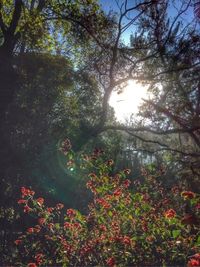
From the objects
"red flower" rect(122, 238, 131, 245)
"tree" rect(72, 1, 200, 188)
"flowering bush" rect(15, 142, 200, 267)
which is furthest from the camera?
"tree" rect(72, 1, 200, 188)

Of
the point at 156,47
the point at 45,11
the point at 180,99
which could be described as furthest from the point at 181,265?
the point at 45,11

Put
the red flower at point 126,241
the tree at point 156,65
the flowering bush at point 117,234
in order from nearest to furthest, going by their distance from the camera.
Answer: the red flower at point 126,241, the flowering bush at point 117,234, the tree at point 156,65

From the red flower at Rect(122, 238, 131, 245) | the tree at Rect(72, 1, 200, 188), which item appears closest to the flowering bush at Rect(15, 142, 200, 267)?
the red flower at Rect(122, 238, 131, 245)

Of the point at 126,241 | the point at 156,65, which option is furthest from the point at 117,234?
the point at 156,65

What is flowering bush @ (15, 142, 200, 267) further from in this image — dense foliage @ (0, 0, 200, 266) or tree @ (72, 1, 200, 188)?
tree @ (72, 1, 200, 188)

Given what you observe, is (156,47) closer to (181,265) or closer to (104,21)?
(104,21)

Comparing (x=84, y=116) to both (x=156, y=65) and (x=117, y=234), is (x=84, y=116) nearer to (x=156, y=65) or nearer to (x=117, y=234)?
(x=156, y=65)

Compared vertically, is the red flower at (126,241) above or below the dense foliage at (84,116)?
below

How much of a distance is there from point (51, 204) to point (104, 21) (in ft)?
22.5

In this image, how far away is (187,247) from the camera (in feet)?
17.5

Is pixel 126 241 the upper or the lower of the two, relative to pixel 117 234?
lower

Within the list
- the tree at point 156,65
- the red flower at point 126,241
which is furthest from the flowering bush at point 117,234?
the tree at point 156,65

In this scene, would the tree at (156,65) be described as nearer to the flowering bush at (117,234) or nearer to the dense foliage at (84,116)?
the dense foliage at (84,116)

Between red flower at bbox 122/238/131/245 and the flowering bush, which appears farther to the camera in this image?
the flowering bush
